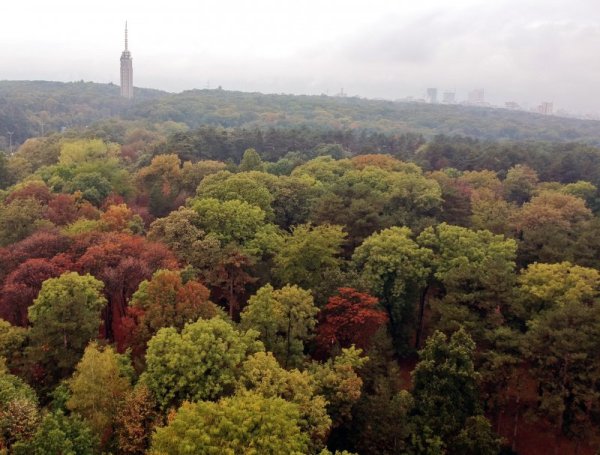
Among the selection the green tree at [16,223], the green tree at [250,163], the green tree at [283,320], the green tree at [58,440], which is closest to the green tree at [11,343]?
the green tree at [58,440]

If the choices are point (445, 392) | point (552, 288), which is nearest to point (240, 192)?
point (552, 288)

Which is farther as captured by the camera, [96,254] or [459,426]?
[96,254]

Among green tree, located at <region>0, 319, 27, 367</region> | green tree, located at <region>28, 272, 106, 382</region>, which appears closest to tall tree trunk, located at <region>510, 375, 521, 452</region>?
green tree, located at <region>28, 272, 106, 382</region>

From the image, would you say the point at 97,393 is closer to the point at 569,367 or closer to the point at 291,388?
the point at 291,388

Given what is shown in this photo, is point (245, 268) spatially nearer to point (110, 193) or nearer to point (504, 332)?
point (504, 332)

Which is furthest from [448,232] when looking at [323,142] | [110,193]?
[323,142]

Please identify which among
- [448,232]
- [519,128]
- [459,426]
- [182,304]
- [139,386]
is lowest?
[459,426]

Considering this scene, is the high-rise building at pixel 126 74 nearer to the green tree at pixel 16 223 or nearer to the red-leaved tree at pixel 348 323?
the green tree at pixel 16 223
